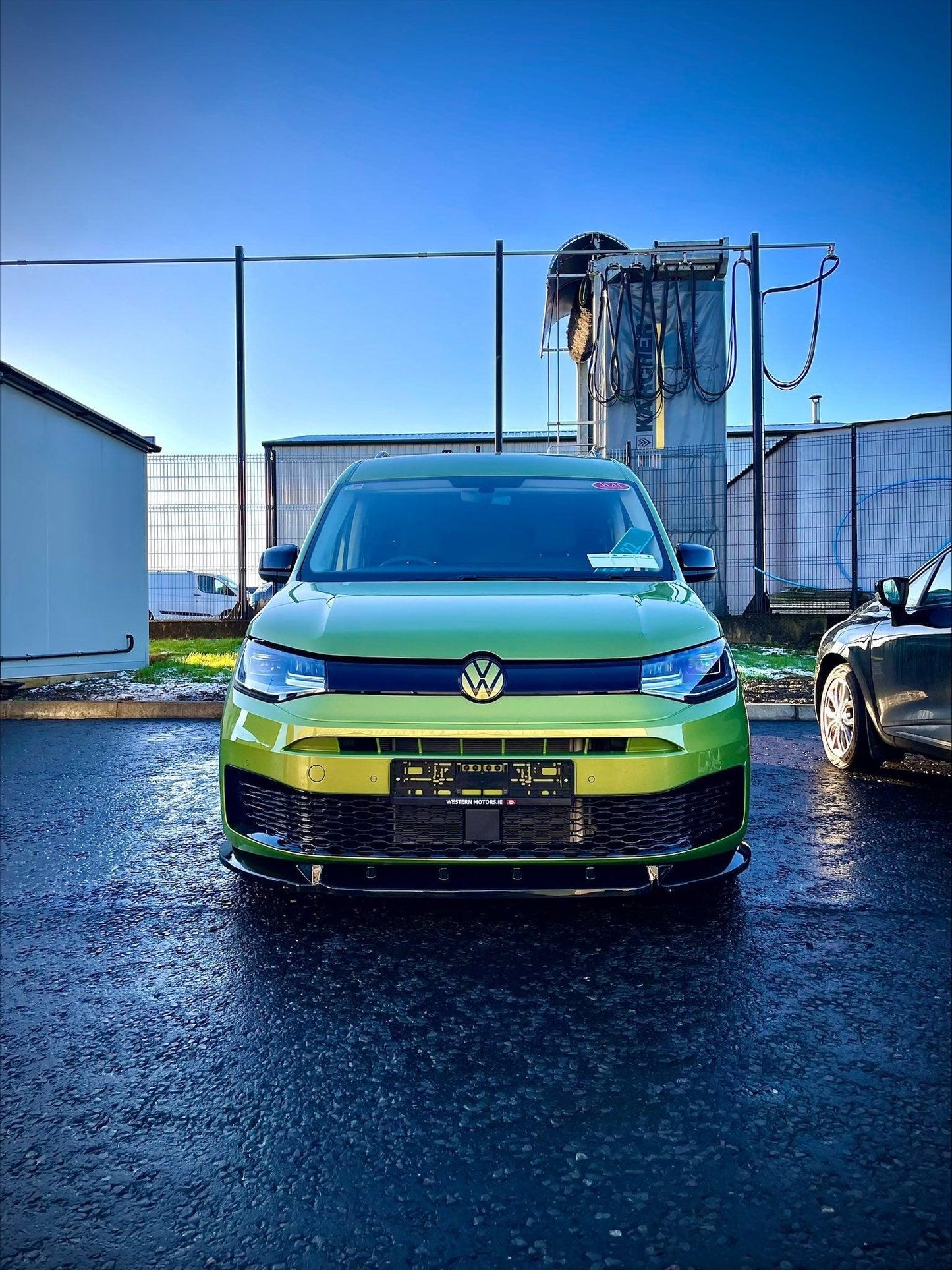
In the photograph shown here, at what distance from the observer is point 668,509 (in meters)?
13.2

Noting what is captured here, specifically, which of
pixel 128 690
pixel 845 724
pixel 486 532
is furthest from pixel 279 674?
pixel 128 690

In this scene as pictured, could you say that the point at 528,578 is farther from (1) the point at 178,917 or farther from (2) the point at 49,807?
(2) the point at 49,807

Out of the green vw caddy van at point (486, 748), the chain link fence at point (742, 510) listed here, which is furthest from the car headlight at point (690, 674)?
the chain link fence at point (742, 510)

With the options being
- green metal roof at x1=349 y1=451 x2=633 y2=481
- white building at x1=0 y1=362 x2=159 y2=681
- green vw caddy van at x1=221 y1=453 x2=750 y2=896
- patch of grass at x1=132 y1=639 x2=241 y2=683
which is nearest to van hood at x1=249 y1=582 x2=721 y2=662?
green vw caddy van at x1=221 y1=453 x2=750 y2=896

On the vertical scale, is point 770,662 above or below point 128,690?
above

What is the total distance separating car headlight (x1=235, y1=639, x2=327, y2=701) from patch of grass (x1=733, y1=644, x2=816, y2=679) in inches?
262

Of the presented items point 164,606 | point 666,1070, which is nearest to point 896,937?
point 666,1070

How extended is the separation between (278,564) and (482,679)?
1.78 metres

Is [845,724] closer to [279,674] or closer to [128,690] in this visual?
[279,674]

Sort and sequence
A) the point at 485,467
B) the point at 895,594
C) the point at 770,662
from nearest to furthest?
the point at 485,467 → the point at 895,594 → the point at 770,662

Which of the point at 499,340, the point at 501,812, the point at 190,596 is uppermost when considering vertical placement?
the point at 499,340

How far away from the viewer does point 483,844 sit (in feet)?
9.25

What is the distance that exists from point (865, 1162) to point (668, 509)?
11.9m

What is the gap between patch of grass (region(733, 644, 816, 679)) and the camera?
10.1 meters
